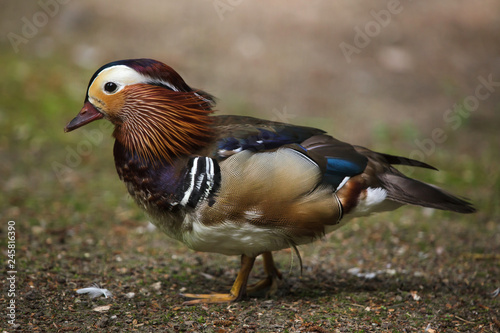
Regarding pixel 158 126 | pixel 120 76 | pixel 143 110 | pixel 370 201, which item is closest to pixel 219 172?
pixel 158 126

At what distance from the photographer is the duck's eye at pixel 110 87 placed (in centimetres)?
315

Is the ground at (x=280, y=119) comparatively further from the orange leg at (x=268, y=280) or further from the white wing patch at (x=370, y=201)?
the white wing patch at (x=370, y=201)

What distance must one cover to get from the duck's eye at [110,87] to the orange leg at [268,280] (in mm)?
1384

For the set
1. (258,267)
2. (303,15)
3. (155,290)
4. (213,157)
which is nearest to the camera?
(213,157)

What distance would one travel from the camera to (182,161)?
10.5 feet

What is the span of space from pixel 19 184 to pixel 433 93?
5331 millimetres

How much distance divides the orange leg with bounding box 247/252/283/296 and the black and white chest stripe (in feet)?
2.59

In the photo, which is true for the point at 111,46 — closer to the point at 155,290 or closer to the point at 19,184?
the point at 19,184

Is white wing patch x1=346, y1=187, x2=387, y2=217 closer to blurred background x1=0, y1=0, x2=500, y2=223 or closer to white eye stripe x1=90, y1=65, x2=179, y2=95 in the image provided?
white eye stripe x1=90, y1=65, x2=179, y2=95

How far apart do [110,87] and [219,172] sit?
746mm

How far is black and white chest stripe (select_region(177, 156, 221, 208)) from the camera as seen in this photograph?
10.2ft

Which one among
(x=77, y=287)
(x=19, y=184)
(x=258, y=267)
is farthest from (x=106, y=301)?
(x=19, y=184)

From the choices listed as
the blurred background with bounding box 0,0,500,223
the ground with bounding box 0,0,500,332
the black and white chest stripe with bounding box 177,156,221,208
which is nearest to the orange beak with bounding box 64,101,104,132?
the black and white chest stripe with bounding box 177,156,221,208

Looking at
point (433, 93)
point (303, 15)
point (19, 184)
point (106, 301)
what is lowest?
point (106, 301)
